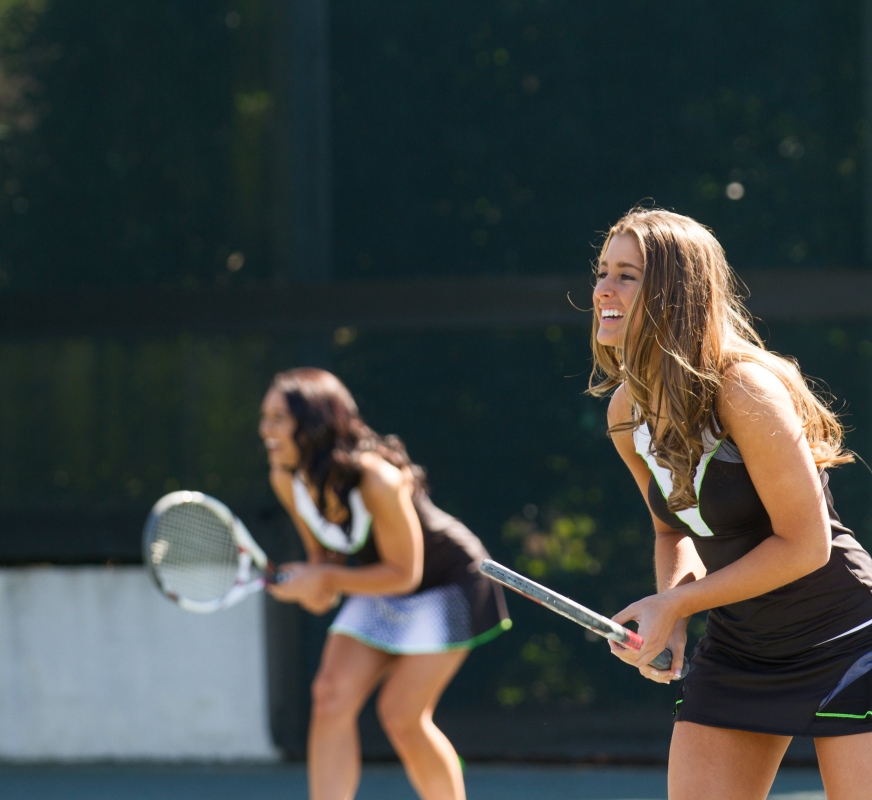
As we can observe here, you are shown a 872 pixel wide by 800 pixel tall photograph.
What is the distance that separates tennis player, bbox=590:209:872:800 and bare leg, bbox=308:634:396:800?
1.45m

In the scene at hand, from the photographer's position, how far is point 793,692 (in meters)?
2.36

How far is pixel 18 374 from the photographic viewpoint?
18.6 ft

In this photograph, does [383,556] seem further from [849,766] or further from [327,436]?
[849,766]

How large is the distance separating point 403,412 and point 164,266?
50.1 inches

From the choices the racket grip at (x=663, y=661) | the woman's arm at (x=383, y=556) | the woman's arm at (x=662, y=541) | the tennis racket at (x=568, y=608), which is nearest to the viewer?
the tennis racket at (x=568, y=608)

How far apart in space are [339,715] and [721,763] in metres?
1.57

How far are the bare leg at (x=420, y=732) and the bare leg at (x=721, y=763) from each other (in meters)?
1.35

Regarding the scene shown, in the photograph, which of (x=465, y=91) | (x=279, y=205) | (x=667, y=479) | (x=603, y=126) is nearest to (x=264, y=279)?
(x=279, y=205)

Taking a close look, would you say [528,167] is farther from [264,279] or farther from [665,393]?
[665,393]

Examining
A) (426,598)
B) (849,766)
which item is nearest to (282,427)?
(426,598)

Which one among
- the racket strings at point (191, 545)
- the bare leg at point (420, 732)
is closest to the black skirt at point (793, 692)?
the bare leg at point (420, 732)

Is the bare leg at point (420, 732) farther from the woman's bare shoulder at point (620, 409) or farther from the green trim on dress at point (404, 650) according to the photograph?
the woman's bare shoulder at point (620, 409)

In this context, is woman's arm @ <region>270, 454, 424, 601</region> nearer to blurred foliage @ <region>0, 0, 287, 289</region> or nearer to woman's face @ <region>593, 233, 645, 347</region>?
woman's face @ <region>593, 233, 645, 347</region>

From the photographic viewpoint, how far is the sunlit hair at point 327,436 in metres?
3.89
